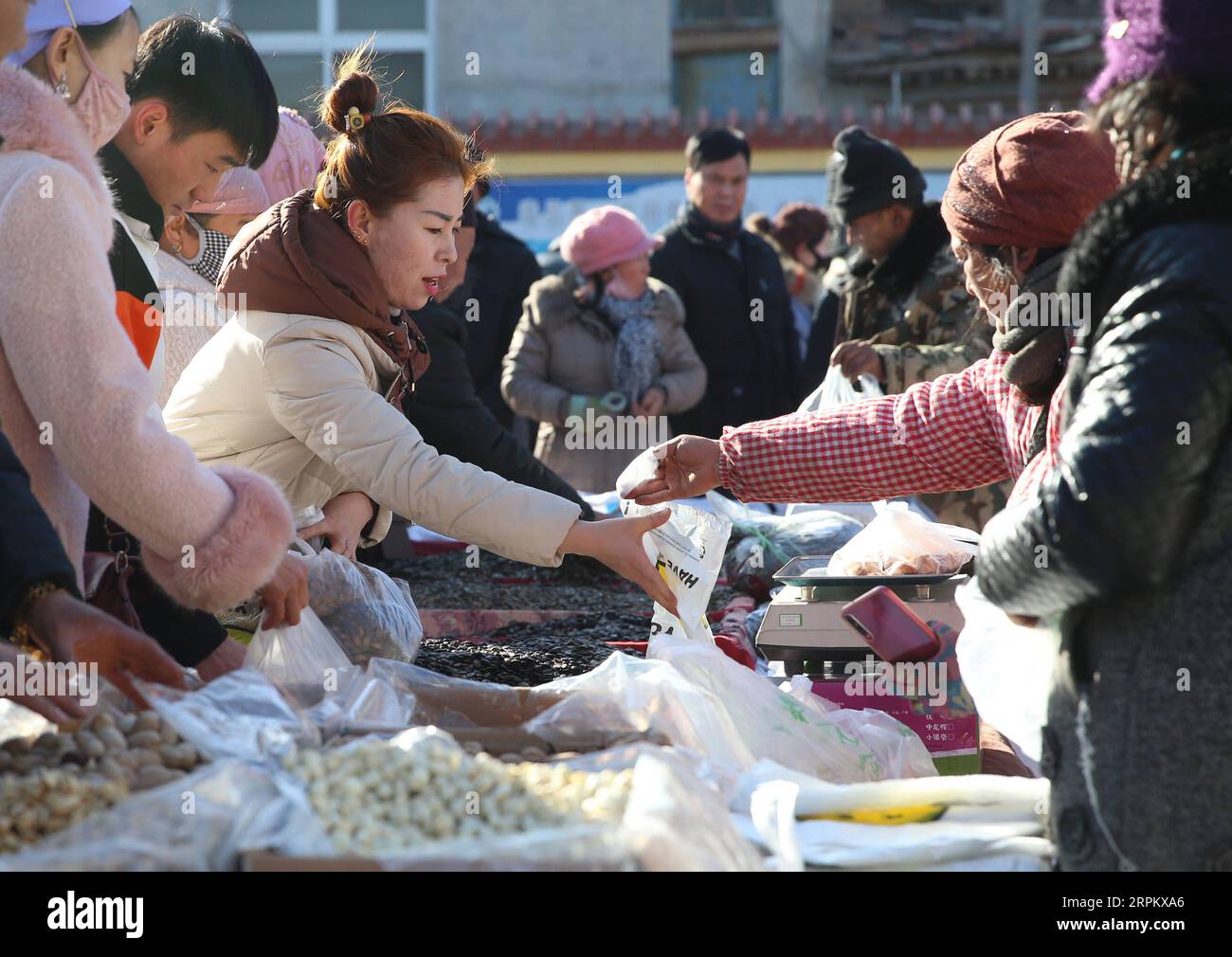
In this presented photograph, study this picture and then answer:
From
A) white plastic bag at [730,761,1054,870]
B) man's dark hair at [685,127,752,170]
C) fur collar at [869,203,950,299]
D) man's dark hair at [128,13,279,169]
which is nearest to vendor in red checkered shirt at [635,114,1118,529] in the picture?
white plastic bag at [730,761,1054,870]

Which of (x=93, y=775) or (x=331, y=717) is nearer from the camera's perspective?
(x=93, y=775)

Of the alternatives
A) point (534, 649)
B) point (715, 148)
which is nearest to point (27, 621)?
point (534, 649)

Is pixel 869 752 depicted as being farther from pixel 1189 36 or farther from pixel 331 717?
pixel 1189 36

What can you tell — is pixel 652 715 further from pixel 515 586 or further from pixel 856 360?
pixel 856 360

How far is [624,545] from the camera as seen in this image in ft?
7.73

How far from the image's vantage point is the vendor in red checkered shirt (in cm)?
205

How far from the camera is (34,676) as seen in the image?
1715 mm

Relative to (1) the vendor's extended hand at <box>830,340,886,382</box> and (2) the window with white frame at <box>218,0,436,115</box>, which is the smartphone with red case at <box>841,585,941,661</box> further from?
(2) the window with white frame at <box>218,0,436,115</box>

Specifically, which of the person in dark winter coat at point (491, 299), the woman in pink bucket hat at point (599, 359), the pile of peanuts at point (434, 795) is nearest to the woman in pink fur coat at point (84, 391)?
the pile of peanuts at point (434, 795)

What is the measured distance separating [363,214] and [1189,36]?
5.14ft

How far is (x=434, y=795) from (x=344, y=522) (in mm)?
1098

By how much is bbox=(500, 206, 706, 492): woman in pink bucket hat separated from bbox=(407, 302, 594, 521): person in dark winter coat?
1.18m

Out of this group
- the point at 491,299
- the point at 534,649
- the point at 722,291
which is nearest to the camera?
the point at 534,649
